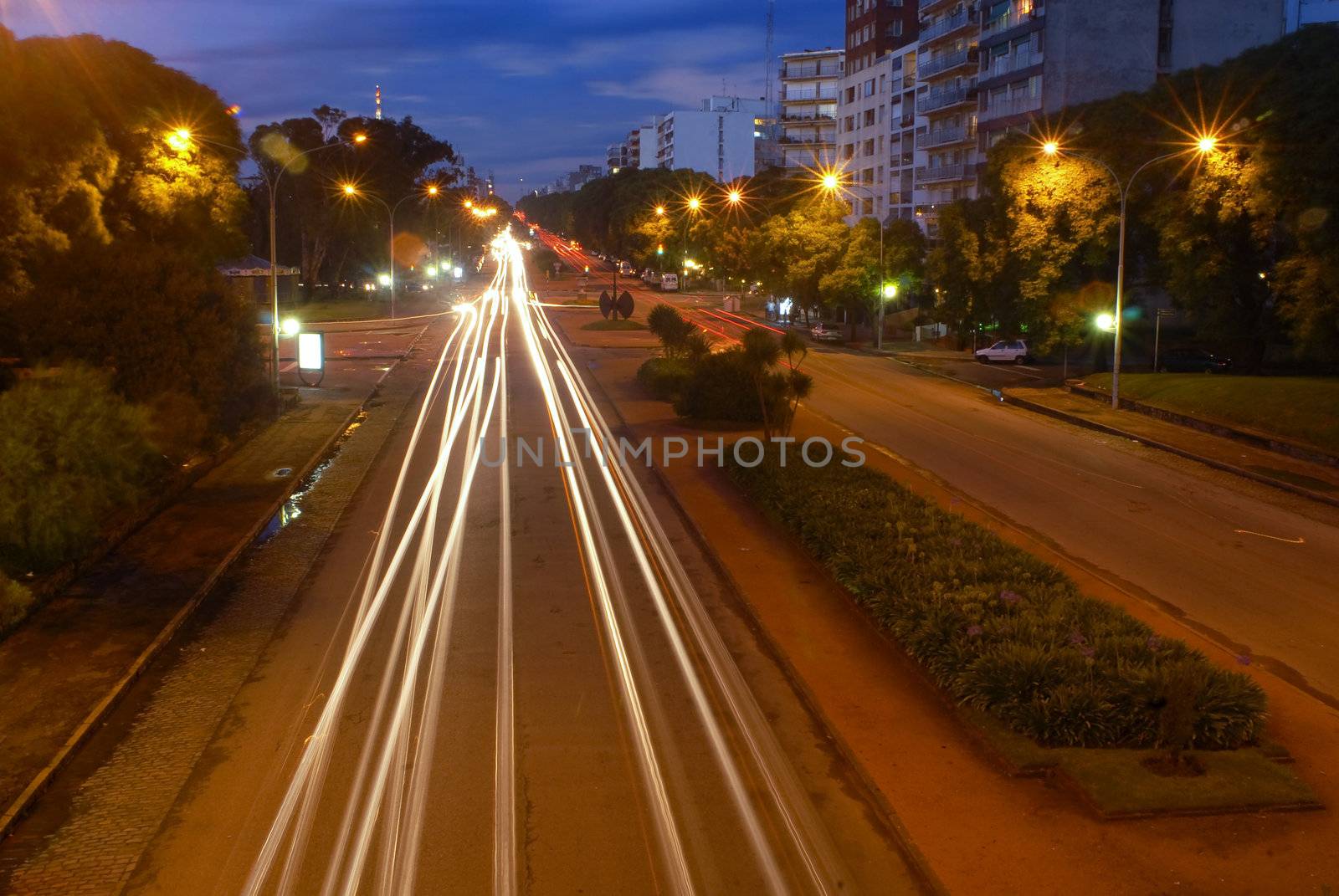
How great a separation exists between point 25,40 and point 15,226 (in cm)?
496

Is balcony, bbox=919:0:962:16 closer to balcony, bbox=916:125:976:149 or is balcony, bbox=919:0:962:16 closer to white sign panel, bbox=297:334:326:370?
balcony, bbox=916:125:976:149

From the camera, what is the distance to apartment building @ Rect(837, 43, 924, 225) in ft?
251

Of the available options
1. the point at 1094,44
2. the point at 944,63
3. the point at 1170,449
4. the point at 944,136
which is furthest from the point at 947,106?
the point at 1170,449

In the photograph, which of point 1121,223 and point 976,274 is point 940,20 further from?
point 1121,223

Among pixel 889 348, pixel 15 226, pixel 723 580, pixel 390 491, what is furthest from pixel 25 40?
pixel 889 348

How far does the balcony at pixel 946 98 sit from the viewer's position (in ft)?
207

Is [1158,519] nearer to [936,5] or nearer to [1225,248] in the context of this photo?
[1225,248]

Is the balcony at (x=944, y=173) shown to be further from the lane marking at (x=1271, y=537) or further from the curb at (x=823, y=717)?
the curb at (x=823, y=717)

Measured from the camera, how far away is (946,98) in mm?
65438

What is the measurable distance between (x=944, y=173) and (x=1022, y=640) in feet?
194

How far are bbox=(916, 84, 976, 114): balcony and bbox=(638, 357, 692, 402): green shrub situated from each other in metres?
33.7

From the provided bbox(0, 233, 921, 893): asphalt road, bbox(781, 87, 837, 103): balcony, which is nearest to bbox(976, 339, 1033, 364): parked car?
bbox(0, 233, 921, 893): asphalt road

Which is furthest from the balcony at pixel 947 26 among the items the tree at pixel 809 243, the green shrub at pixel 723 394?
the green shrub at pixel 723 394

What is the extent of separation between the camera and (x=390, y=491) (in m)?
20.3
